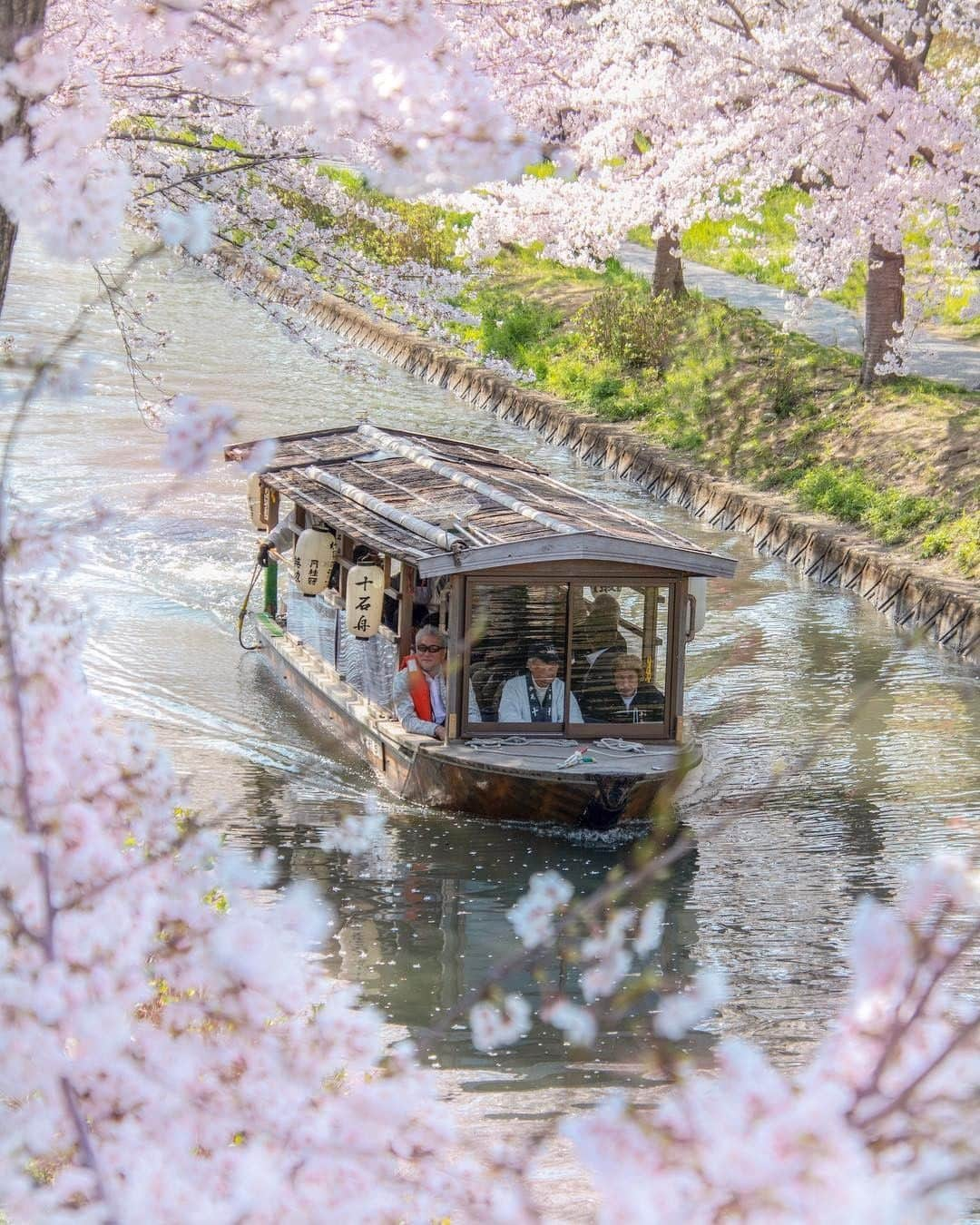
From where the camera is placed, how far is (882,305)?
1894 centimetres

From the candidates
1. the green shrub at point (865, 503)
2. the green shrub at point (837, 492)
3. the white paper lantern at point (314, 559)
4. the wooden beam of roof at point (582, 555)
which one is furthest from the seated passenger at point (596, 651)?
the green shrub at point (837, 492)

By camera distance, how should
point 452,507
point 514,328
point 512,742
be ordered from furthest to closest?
point 514,328
point 452,507
point 512,742

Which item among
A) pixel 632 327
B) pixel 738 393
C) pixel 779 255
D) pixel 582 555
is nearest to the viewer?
pixel 582 555

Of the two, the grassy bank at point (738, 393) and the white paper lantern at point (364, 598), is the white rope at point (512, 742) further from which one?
the grassy bank at point (738, 393)

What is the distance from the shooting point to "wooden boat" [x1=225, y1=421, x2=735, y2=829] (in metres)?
9.98

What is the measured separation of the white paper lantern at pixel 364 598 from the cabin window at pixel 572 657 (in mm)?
918

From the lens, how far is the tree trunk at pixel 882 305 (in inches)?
743

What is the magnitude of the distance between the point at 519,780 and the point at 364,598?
70.6 inches

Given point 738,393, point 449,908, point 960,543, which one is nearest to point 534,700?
point 449,908

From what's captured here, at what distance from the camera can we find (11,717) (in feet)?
8.87

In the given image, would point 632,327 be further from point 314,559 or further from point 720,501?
point 314,559

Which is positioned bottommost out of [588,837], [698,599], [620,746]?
[588,837]

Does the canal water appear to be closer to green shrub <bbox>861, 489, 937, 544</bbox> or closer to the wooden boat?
the wooden boat

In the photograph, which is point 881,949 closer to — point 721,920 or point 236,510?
point 721,920
